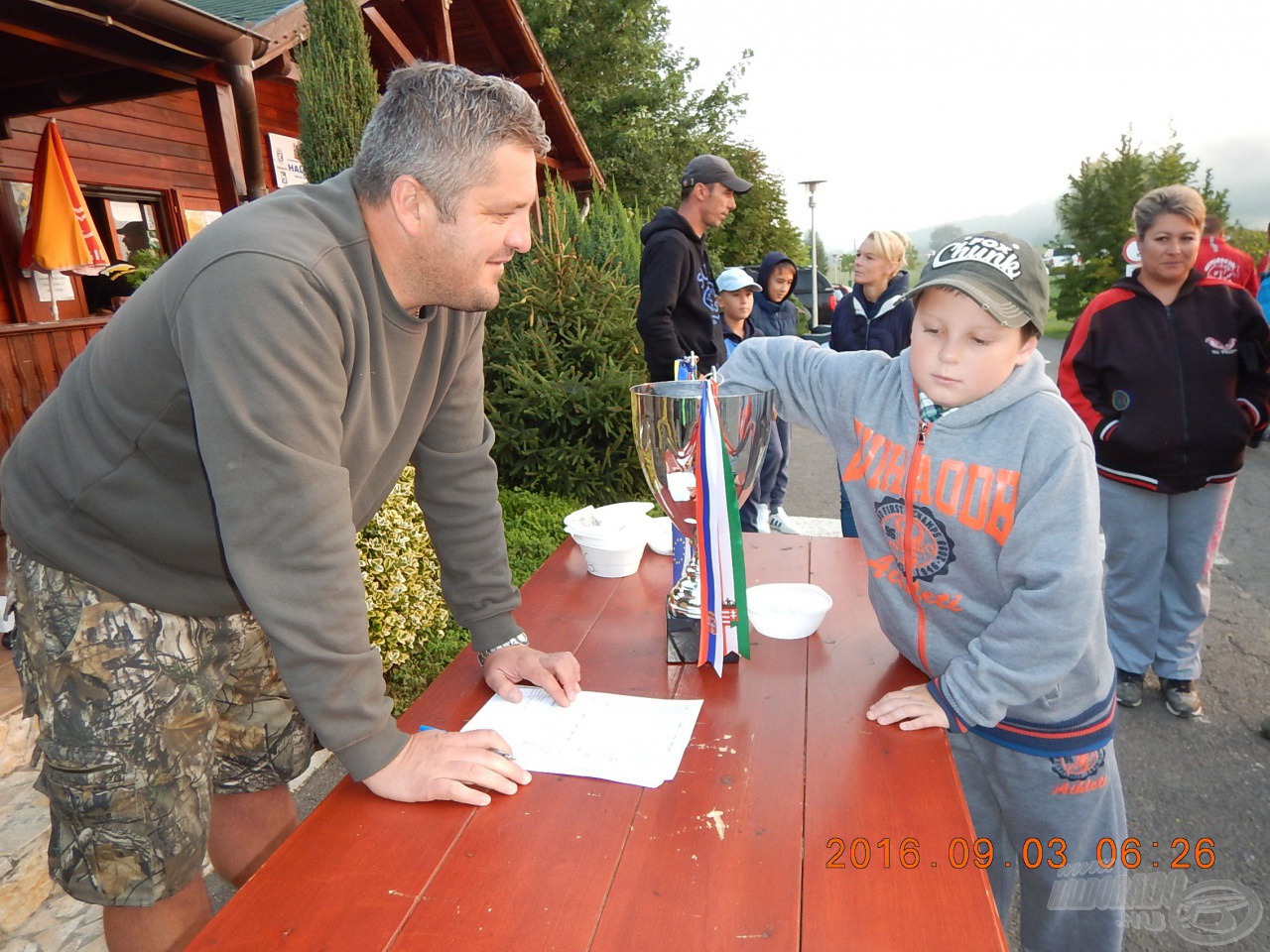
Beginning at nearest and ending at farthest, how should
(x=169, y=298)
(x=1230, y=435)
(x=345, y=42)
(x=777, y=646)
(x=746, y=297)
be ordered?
(x=169, y=298)
(x=777, y=646)
(x=1230, y=435)
(x=345, y=42)
(x=746, y=297)

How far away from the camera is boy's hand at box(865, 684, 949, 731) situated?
49.3 inches

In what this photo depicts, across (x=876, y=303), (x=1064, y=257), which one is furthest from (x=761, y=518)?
(x=1064, y=257)

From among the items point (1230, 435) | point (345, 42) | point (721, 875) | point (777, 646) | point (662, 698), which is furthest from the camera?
point (345, 42)

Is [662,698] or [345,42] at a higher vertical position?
[345,42]

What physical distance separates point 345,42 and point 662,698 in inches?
177

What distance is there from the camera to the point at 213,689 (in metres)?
1.57

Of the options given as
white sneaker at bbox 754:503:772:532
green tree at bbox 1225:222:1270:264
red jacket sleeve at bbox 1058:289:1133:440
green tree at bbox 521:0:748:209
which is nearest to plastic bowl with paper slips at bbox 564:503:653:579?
red jacket sleeve at bbox 1058:289:1133:440

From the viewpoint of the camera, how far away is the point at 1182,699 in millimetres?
3227

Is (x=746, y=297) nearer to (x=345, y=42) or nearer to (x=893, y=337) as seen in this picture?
(x=893, y=337)

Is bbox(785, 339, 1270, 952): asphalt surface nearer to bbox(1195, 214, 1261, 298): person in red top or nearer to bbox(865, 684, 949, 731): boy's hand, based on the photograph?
bbox(865, 684, 949, 731): boy's hand

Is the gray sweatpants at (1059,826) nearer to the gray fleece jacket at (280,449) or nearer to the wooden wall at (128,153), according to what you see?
the gray fleece jacket at (280,449)

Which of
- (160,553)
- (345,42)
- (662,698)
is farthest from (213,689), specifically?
(345,42)

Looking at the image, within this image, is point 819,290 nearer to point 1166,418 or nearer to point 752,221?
point 752,221

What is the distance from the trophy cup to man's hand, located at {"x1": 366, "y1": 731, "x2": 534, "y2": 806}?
45 cm
